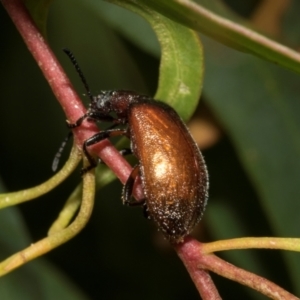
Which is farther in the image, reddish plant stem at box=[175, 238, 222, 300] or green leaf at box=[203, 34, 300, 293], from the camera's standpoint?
green leaf at box=[203, 34, 300, 293]

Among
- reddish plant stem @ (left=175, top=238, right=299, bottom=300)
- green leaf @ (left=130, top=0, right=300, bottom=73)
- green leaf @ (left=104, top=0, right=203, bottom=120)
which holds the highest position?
green leaf @ (left=130, top=0, right=300, bottom=73)

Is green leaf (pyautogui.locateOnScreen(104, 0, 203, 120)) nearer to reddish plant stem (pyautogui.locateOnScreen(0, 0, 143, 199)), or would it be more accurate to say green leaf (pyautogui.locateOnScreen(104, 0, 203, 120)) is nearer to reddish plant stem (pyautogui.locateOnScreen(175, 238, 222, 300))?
reddish plant stem (pyautogui.locateOnScreen(0, 0, 143, 199))

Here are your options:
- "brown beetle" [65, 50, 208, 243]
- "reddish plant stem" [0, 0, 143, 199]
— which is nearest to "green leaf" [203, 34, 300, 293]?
"brown beetle" [65, 50, 208, 243]

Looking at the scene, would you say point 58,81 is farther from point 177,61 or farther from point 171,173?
point 171,173

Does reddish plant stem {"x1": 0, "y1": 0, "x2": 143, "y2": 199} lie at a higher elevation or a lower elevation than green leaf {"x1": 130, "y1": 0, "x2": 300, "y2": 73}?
lower

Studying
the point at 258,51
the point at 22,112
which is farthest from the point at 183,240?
the point at 22,112
